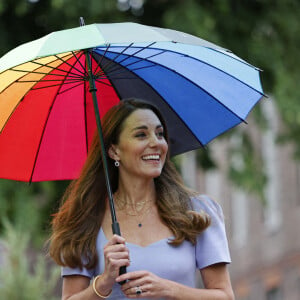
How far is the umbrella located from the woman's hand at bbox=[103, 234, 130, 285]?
2.15 feet

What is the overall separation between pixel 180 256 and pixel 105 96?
3.56 feet

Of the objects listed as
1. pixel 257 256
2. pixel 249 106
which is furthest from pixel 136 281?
pixel 257 256

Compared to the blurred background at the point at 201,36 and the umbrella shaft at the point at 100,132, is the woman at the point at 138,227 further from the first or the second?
the blurred background at the point at 201,36

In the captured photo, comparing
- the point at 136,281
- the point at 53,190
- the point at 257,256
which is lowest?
the point at 136,281

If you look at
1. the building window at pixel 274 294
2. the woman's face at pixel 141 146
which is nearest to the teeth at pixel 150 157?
the woman's face at pixel 141 146

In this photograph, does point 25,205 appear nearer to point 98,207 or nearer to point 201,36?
point 201,36

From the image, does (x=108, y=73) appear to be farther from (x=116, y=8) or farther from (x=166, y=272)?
(x=116, y=8)

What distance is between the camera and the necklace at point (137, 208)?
5129 mm

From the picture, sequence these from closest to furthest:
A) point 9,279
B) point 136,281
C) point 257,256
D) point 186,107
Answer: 1. point 136,281
2. point 186,107
3. point 9,279
4. point 257,256

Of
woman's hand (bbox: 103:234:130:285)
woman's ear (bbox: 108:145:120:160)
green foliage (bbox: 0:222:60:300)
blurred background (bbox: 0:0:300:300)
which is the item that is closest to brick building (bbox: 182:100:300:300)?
blurred background (bbox: 0:0:300:300)

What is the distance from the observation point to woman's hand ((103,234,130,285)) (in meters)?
4.73

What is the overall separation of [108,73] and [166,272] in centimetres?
112

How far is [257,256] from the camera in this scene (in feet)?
90.7

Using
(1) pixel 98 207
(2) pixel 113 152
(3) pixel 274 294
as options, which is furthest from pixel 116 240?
(3) pixel 274 294
